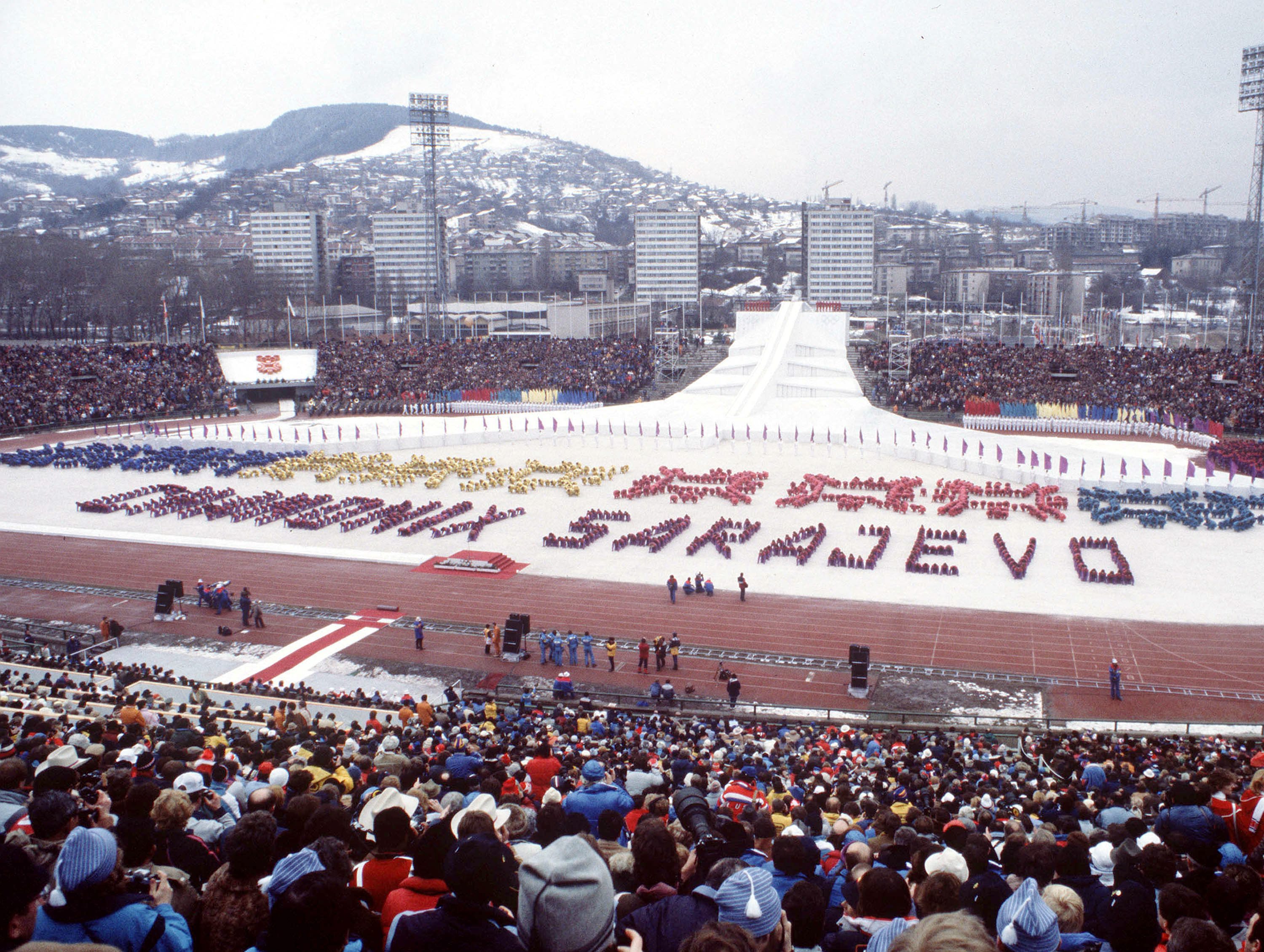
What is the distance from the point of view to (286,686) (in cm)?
1984

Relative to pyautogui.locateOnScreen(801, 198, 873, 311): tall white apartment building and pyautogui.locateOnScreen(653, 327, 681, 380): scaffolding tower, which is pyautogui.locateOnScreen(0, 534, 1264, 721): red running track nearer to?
pyautogui.locateOnScreen(653, 327, 681, 380): scaffolding tower

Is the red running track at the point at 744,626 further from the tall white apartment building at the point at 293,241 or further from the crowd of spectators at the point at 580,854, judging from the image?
the tall white apartment building at the point at 293,241

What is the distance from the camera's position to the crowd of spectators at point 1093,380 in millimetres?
52531

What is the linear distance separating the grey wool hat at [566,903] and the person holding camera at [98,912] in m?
1.56

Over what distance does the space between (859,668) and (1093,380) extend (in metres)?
48.1

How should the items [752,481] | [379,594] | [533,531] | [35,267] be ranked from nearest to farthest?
[379,594] → [533,531] → [752,481] → [35,267]

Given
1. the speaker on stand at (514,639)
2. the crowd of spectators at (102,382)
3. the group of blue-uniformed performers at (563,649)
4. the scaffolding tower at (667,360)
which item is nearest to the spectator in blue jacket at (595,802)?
the group of blue-uniformed performers at (563,649)

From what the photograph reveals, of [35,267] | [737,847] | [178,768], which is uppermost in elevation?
[35,267]

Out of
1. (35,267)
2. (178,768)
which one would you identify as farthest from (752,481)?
(35,267)

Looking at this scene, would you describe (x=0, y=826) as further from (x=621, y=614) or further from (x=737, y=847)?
(x=621, y=614)

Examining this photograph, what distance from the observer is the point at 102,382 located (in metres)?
61.7

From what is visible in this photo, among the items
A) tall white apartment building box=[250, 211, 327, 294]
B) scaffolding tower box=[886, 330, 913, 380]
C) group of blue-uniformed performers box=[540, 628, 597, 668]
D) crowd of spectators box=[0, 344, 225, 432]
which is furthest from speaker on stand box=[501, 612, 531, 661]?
tall white apartment building box=[250, 211, 327, 294]

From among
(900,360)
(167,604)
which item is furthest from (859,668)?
(900,360)

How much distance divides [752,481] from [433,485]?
42.3ft
